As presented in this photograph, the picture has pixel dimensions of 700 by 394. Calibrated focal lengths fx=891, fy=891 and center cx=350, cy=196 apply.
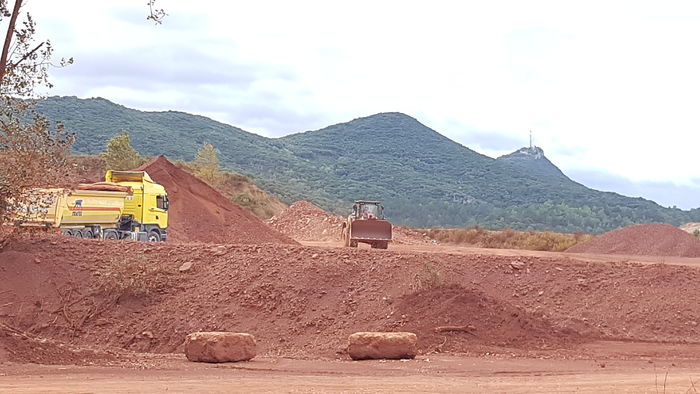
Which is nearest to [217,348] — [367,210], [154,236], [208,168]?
[154,236]

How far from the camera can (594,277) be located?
943 inches

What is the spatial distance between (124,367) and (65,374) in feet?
4.68

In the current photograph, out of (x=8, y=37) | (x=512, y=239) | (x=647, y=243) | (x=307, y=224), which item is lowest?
(x=647, y=243)

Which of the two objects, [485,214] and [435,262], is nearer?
[435,262]

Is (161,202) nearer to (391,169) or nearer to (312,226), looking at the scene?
(312,226)

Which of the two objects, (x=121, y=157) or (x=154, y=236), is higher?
(x=121, y=157)

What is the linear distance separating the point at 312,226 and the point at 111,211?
24.8 m

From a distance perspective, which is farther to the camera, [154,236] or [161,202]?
[161,202]

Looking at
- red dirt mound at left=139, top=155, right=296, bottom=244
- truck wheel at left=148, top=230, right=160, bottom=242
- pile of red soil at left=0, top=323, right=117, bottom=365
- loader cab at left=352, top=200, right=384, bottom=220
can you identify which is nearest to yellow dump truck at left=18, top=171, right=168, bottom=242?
truck wheel at left=148, top=230, right=160, bottom=242

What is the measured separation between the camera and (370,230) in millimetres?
36844

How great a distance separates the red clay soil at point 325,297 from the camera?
66.7 feet

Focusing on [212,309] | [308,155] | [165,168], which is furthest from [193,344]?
[308,155]

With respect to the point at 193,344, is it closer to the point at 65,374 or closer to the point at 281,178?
the point at 65,374

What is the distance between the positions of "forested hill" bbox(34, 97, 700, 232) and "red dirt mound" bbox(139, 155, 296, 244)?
1574 inches
